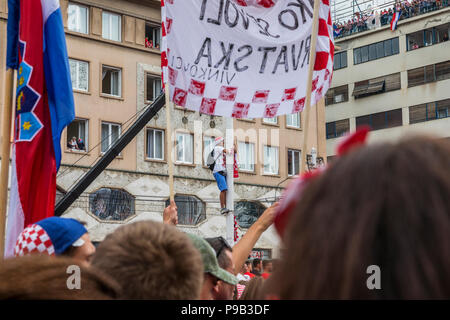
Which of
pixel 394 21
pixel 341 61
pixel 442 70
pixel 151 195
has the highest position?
pixel 394 21

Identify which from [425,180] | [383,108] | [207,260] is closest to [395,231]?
[425,180]

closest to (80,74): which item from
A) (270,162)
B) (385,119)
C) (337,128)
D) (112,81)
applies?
(112,81)

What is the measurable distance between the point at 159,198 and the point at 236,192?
4.48 m

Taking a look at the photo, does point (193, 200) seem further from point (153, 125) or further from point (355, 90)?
point (355, 90)

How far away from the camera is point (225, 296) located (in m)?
3.46

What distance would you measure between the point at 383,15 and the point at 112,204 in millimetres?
24043

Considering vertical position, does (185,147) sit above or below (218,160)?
above

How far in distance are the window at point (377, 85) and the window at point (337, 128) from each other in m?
1.94

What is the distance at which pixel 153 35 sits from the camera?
32031mm

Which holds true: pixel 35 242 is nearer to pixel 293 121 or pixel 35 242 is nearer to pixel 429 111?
pixel 293 121

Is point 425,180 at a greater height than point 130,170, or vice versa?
point 130,170

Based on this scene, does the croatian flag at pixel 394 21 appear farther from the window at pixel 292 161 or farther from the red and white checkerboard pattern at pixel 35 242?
the red and white checkerboard pattern at pixel 35 242

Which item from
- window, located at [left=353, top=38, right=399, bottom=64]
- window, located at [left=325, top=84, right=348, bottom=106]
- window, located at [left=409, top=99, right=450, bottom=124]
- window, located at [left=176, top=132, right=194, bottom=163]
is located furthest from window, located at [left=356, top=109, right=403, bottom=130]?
window, located at [left=176, top=132, right=194, bottom=163]

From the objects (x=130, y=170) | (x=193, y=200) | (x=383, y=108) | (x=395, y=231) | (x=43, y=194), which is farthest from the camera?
(x=383, y=108)
